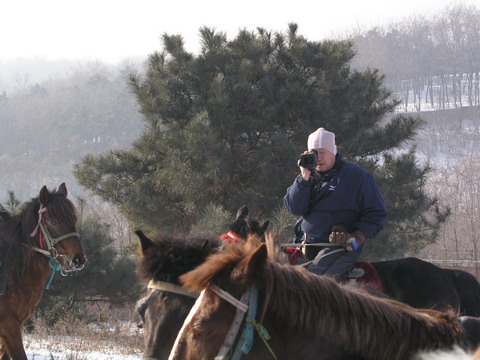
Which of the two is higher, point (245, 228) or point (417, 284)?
point (245, 228)

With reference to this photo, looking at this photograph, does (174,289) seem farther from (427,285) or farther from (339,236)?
(427,285)

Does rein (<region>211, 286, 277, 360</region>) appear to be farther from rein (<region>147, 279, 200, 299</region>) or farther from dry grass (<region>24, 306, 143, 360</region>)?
dry grass (<region>24, 306, 143, 360</region>)

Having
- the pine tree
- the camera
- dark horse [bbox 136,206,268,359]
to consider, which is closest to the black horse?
the camera

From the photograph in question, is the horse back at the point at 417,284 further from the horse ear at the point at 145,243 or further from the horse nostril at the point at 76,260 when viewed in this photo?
the horse nostril at the point at 76,260

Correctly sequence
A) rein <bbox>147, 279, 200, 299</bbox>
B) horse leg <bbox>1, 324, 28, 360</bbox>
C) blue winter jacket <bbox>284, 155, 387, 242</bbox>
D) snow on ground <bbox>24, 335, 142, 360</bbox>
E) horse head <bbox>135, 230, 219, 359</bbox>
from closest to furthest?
horse head <bbox>135, 230, 219, 359</bbox>
rein <bbox>147, 279, 200, 299</bbox>
blue winter jacket <bbox>284, 155, 387, 242</bbox>
horse leg <bbox>1, 324, 28, 360</bbox>
snow on ground <bbox>24, 335, 142, 360</bbox>

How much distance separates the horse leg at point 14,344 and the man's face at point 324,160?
4.69 meters

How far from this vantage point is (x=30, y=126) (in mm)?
113812

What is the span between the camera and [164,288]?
13.6ft

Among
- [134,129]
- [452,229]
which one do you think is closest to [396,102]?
[452,229]

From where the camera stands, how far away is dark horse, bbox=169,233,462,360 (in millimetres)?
3074

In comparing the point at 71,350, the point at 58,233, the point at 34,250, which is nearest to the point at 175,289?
the point at 58,233

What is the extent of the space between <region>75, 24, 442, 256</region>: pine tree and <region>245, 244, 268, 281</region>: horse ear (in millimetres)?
13061

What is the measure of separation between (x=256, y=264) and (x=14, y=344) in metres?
6.23

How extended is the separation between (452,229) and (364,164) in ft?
Result: 93.9
